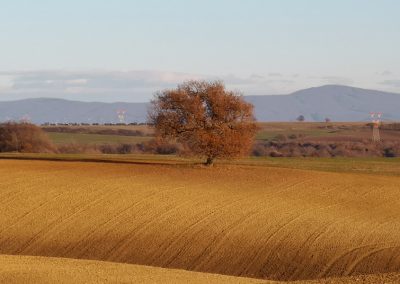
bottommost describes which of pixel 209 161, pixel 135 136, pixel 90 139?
pixel 135 136

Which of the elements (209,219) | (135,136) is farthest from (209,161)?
(135,136)

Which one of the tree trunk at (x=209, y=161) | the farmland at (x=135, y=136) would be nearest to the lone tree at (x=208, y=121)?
the tree trunk at (x=209, y=161)

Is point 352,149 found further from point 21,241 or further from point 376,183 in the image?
point 21,241

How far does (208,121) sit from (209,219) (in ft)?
64.7

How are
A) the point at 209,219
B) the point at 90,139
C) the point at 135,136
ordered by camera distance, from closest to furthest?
the point at 209,219, the point at 90,139, the point at 135,136

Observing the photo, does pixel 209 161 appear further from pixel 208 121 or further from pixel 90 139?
pixel 90 139

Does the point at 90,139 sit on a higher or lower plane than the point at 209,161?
lower

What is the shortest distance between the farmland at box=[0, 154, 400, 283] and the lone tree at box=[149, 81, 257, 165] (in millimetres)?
2269

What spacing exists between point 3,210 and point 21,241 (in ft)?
21.7

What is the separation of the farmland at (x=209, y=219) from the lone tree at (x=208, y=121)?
2269mm

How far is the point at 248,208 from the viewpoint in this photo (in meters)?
49.3

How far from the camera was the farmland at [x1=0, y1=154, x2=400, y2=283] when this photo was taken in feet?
126

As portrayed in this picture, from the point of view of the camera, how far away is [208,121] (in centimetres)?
6469

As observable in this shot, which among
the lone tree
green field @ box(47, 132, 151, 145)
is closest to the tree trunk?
the lone tree
